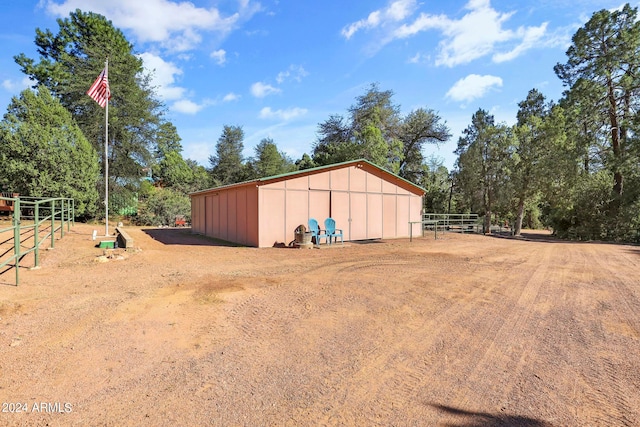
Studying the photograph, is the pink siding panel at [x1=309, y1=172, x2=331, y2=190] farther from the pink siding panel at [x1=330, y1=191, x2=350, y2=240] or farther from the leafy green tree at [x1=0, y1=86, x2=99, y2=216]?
the leafy green tree at [x1=0, y1=86, x2=99, y2=216]

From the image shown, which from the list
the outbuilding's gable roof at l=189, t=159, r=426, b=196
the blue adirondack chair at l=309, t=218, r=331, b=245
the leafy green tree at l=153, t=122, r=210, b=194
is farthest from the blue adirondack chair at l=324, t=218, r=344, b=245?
the leafy green tree at l=153, t=122, r=210, b=194

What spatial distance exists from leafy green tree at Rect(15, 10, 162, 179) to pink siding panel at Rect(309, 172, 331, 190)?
2038 cm

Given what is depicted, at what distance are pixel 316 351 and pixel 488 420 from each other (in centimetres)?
163

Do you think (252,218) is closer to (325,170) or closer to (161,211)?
(325,170)

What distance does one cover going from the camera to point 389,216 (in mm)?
16562

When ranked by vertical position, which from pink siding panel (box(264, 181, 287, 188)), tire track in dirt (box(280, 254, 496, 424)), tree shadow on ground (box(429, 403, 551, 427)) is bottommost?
tree shadow on ground (box(429, 403, 551, 427))

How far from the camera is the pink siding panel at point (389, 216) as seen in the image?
16.3 m

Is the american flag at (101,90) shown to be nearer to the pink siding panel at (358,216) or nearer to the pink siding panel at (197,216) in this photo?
the pink siding panel at (197,216)

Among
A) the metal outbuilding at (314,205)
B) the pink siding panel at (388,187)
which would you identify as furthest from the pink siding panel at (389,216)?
the pink siding panel at (388,187)

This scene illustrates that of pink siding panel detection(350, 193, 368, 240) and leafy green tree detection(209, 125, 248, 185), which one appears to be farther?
leafy green tree detection(209, 125, 248, 185)

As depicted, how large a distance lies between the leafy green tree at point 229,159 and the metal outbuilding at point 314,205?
80.4 ft

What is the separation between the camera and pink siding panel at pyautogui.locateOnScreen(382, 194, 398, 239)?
16328 mm

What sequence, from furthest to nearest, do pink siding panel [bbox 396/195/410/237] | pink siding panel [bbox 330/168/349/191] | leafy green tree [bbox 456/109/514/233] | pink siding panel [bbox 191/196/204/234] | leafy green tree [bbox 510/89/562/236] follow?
leafy green tree [bbox 456/109/514/233] < leafy green tree [bbox 510/89/562/236] < pink siding panel [bbox 191/196/204/234] < pink siding panel [bbox 396/195/410/237] < pink siding panel [bbox 330/168/349/191]

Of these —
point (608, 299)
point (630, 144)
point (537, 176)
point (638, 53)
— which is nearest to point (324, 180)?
point (608, 299)
